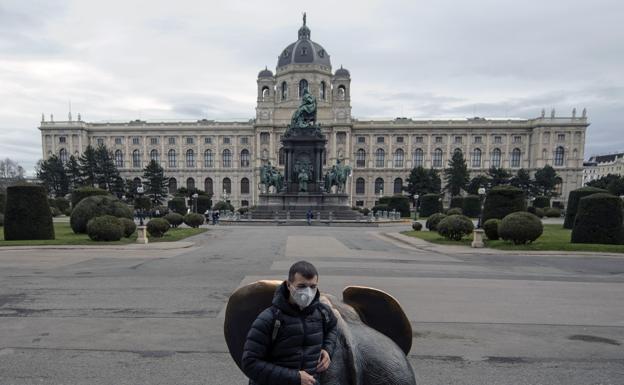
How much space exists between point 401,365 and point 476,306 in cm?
657

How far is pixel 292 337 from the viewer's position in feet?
7.88

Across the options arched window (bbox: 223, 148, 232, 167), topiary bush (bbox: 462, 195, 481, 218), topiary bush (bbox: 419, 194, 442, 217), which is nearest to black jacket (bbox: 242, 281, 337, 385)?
topiary bush (bbox: 419, 194, 442, 217)

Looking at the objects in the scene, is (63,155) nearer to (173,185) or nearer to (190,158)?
(173,185)

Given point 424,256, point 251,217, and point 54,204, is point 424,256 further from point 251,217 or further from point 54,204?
point 54,204

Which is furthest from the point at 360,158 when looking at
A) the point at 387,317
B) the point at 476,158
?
the point at 387,317

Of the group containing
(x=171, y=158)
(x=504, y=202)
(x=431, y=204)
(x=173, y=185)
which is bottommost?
(x=431, y=204)

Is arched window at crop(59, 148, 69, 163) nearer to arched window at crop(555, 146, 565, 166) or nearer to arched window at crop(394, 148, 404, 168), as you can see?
arched window at crop(394, 148, 404, 168)

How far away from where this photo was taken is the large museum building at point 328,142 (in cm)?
8481

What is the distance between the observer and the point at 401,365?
2449mm

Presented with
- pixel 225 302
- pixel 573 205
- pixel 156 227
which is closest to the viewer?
pixel 225 302

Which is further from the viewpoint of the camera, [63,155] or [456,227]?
[63,155]

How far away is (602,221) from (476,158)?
242 feet

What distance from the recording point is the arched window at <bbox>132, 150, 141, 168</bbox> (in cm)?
8962

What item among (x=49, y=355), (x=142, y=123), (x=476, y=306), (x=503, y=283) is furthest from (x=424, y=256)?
(x=142, y=123)
